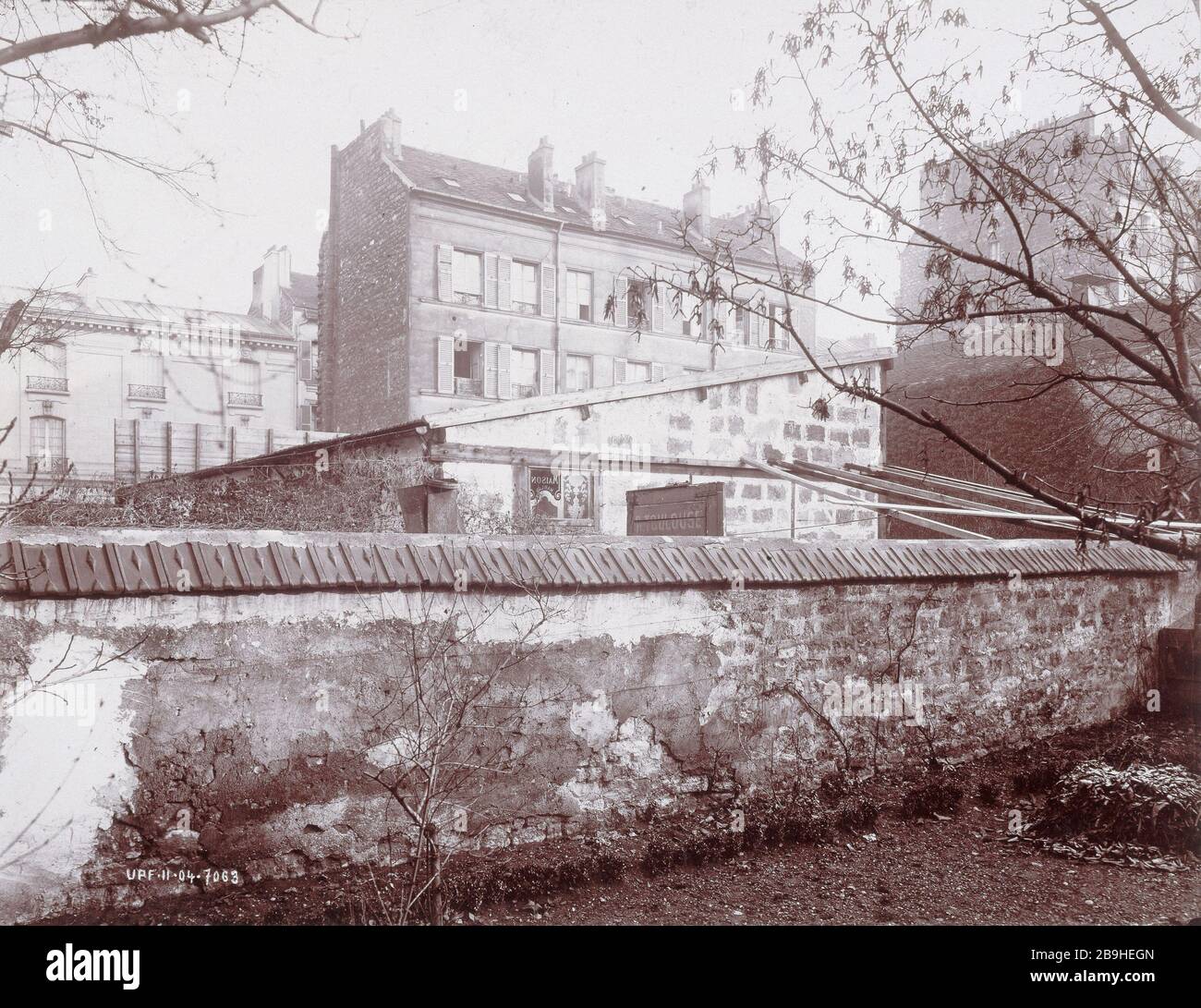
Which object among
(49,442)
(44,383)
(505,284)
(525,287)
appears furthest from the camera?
(525,287)

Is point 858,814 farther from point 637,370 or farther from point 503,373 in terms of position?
point 637,370

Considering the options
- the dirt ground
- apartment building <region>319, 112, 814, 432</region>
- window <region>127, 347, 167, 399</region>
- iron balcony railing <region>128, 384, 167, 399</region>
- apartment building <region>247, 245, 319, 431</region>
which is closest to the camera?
the dirt ground

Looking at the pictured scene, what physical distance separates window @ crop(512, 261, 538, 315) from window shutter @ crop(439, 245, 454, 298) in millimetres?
1619

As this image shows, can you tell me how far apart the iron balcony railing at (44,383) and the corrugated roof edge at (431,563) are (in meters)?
1.74

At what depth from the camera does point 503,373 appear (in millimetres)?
14430

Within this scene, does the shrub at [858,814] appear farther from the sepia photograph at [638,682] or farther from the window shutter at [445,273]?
the window shutter at [445,273]

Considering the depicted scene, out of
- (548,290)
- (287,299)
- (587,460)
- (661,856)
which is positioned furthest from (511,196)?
(661,856)

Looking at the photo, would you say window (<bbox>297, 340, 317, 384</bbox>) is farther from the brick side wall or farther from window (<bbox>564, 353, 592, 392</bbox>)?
window (<bbox>564, 353, 592, 392</bbox>)

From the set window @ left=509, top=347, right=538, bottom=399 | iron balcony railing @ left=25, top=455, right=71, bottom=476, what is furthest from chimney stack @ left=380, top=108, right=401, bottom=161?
iron balcony railing @ left=25, top=455, right=71, bottom=476

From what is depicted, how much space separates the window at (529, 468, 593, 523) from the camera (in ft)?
33.6

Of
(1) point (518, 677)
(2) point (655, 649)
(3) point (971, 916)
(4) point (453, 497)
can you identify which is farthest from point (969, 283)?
(4) point (453, 497)

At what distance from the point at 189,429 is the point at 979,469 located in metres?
10.2

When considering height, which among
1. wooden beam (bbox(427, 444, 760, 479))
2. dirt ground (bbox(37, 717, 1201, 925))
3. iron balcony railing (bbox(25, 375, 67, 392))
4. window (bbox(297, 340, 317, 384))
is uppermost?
window (bbox(297, 340, 317, 384))

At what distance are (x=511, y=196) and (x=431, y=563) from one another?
10970 millimetres
